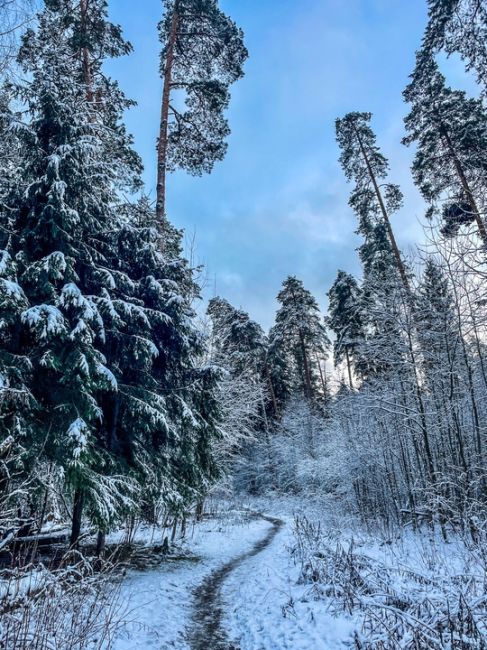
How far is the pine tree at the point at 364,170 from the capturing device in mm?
16812

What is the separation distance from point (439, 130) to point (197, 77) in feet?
30.5

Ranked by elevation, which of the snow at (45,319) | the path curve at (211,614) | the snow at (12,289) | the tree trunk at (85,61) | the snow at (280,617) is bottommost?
the path curve at (211,614)

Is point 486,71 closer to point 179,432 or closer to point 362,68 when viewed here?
point 179,432

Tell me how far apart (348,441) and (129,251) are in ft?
47.9

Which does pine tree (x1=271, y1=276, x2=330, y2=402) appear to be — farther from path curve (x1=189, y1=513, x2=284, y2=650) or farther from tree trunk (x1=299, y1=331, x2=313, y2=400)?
path curve (x1=189, y1=513, x2=284, y2=650)

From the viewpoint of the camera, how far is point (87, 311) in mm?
6543

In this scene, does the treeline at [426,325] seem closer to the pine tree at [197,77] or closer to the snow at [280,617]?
the snow at [280,617]

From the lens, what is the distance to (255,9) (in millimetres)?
19031

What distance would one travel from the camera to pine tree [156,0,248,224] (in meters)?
11.5

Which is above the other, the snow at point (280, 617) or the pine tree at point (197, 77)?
the pine tree at point (197, 77)

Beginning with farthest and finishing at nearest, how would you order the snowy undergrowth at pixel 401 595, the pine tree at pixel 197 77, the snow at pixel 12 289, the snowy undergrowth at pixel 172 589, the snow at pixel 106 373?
the pine tree at pixel 197 77, the snow at pixel 106 373, the snow at pixel 12 289, the snowy undergrowth at pixel 172 589, the snowy undergrowth at pixel 401 595

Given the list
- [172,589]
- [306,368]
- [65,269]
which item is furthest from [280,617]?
[306,368]

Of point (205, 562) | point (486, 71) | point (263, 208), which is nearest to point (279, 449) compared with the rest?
point (205, 562)

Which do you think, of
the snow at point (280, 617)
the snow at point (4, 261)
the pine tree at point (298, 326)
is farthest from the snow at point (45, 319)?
the pine tree at point (298, 326)
